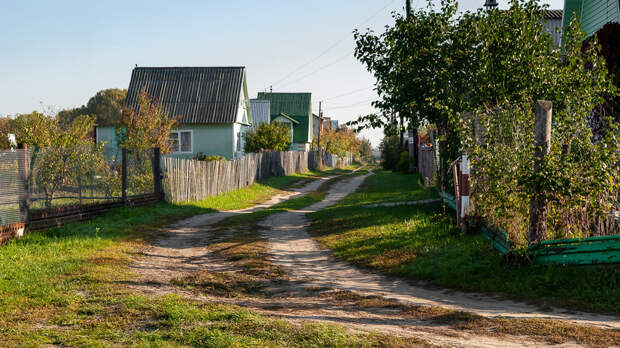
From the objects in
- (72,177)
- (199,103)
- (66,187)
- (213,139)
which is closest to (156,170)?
(72,177)

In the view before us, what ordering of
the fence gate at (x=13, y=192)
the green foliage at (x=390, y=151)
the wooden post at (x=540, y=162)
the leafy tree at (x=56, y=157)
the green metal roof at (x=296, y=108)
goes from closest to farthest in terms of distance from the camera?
the wooden post at (x=540, y=162) < the fence gate at (x=13, y=192) < the leafy tree at (x=56, y=157) < the green foliage at (x=390, y=151) < the green metal roof at (x=296, y=108)

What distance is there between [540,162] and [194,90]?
31211 millimetres

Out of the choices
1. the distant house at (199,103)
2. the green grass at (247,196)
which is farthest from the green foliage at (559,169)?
the distant house at (199,103)

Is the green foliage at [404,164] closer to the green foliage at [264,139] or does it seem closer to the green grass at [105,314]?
the green foliage at [264,139]

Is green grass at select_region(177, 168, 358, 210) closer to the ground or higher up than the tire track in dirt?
higher up

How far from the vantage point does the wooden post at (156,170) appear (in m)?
18.6

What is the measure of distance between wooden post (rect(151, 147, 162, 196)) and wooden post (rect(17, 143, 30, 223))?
20.9 feet

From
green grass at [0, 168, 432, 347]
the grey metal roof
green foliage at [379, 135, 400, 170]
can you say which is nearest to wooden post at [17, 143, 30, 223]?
green grass at [0, 168, 432, 347]

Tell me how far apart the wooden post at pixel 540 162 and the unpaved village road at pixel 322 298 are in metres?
1.60

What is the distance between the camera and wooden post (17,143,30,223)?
11817 millimetres

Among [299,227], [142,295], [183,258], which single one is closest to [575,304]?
[142,295]

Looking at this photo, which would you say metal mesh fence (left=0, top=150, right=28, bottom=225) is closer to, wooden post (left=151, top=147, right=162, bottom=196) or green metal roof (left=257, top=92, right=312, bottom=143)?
wooden post (left=151, top=147, right=162, bottom=196)

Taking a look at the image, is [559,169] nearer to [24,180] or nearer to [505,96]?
[505,96]

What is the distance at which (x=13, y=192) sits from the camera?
1159 centimetres
